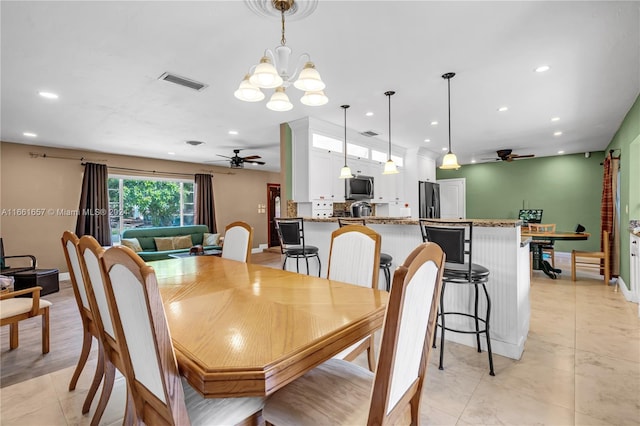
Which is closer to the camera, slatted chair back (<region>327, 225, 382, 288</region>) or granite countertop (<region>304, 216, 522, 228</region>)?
slatted chair back (<region>327, 225, 382, 288</region>)

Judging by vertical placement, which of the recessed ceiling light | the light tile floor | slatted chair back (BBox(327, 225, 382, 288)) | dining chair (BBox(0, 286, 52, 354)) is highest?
the recessed ceiling light

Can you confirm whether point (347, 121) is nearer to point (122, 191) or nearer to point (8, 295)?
point (8, 295)

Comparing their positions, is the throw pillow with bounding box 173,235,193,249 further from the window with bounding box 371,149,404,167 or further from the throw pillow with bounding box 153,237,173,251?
the window with bounding box 371,149,404,167

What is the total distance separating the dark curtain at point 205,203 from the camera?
7742mm

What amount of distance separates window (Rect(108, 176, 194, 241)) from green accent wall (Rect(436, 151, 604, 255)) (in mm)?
7821

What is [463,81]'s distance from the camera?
3.15 metres

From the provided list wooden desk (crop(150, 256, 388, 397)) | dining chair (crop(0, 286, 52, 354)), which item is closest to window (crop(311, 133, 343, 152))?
wooden desk (crop(150, 256, 388, 397))

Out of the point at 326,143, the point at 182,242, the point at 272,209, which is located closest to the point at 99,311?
the point at 326,143

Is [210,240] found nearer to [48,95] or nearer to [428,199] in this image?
[48,95]

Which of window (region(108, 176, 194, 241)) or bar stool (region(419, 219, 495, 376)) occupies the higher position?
window (region(108, 176, 194, 241))

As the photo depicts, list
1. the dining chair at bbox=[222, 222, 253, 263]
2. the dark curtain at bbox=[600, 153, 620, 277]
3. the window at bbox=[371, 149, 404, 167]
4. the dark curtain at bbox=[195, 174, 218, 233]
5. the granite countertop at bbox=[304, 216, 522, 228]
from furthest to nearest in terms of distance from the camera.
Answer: the dark curtain at bbox=[195, 174, 218, 233], the window at bbox=[371, 149, 404, 167], the dark curtain at bbox=[600, 153, 620, 277], the dining chair at bbox=[222, 222, 253, 263], the granite countertop at bbox=[304, 216, 522, 228]

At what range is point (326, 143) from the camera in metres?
4.73

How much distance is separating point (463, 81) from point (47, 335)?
14.9ft

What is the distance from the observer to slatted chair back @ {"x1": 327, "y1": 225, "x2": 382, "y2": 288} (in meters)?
1.81
